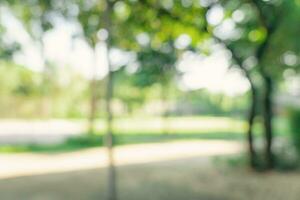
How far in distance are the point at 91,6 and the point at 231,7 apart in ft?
17.0

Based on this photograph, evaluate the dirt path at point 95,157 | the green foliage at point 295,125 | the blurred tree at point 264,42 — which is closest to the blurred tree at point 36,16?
the dirt path at point 95,157

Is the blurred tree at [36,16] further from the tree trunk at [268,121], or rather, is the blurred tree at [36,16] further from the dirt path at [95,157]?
the tree trunk at [268,121]

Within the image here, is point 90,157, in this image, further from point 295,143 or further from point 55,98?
point 55,98

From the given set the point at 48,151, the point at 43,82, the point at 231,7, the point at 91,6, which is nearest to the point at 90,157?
the point at 48,151

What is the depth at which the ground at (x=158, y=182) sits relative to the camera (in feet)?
34.2

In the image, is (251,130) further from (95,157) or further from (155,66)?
(155,66)

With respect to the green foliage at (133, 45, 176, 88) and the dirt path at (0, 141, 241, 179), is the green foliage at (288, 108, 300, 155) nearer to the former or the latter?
the dirt path at (0, 141, 241, 179)

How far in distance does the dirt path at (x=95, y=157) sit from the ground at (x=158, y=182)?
0.07 meters

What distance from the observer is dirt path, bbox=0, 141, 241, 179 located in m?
14.5

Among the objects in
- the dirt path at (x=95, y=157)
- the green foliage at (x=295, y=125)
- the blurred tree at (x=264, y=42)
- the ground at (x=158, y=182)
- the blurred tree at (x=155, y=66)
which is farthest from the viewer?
the blurred tree at (x=155, y=66)

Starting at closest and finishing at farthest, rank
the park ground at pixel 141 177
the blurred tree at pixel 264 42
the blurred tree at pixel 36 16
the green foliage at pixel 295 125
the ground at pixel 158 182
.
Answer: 1. the ground at pixel 158 182
2. the park ground at pixel 141 177
3. the blurred tree at pixel 264 42
4. the green foliage at pixel 295 125
5. the blurred tree at pixel 36 16

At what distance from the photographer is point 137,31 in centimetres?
1302

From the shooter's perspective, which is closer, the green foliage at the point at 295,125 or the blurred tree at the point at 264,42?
the blurred tree at the point at 264,42

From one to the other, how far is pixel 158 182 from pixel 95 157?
5798 millimetres
